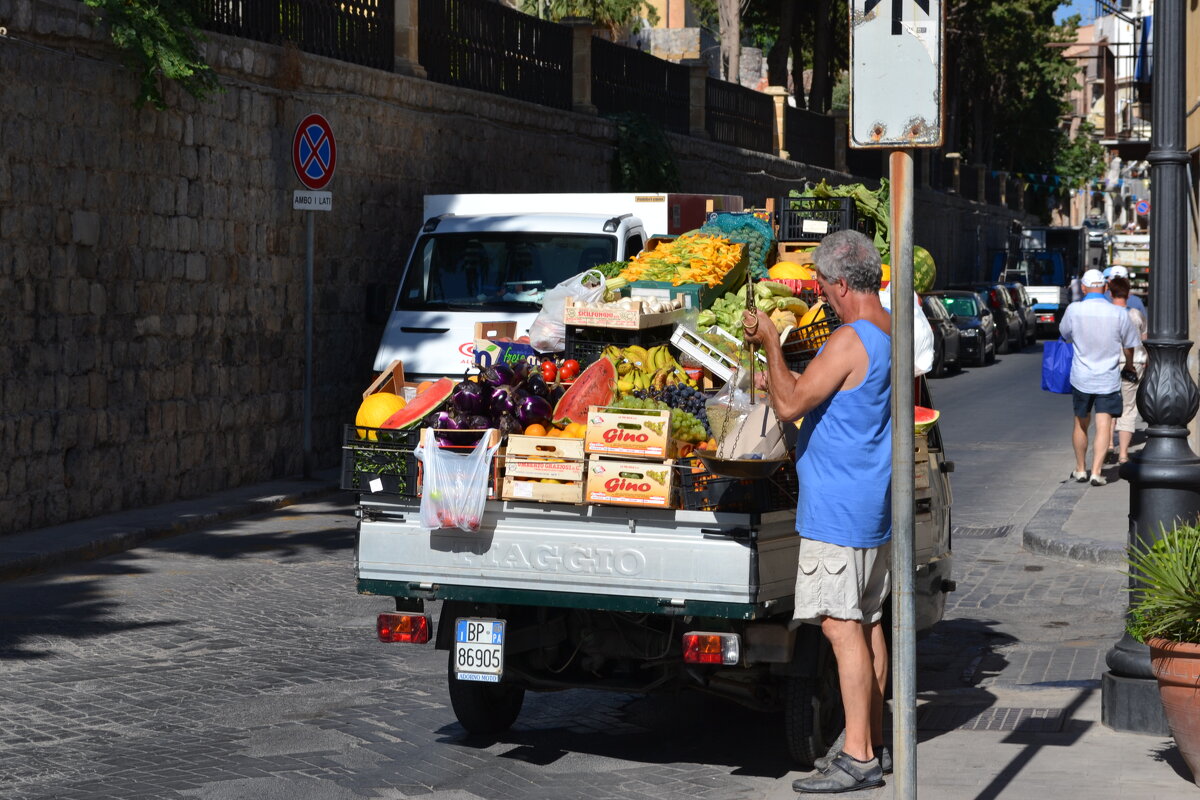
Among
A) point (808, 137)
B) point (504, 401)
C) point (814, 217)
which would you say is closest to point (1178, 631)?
point (504, 401)

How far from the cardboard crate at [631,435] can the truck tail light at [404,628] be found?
1.05 m

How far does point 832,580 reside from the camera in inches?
243

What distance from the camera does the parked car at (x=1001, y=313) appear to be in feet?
133

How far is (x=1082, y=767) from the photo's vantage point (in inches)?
254

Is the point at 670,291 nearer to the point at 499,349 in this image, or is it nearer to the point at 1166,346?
the point at 499,349

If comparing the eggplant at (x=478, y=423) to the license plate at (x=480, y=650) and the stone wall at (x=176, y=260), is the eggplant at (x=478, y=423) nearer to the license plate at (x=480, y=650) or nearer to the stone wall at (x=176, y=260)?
the license plate at (x=480, y=650)

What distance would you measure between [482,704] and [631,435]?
1560 millimetres

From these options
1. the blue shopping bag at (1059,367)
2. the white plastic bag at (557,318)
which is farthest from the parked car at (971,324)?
the white plastic bag at (557,318)

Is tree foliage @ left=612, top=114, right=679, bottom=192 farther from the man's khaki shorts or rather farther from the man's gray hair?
the man's khaki shorts

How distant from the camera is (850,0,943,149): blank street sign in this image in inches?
200

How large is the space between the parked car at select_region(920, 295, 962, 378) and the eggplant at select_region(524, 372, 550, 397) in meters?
25.0

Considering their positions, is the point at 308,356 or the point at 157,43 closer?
the point at 157,43

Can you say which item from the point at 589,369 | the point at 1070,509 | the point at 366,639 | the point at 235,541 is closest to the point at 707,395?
the point at 589,369

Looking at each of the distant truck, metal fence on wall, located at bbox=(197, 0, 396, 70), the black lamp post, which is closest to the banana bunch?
the black lamp post
